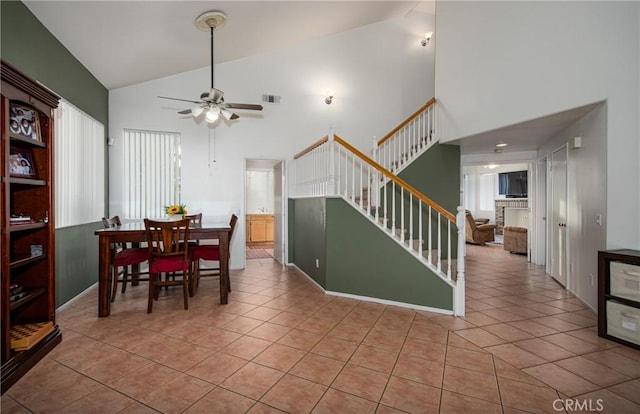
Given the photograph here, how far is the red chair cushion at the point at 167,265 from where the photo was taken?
3.42 metres

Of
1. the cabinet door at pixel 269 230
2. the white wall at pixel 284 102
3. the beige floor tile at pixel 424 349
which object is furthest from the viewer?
the cabinet door at pixel 269 230

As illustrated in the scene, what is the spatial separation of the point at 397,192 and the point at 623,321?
3.14 metres

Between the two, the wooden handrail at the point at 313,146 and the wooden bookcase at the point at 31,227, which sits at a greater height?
the wooden handrail at the point at 313,146

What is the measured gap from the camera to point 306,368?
2.27 meters

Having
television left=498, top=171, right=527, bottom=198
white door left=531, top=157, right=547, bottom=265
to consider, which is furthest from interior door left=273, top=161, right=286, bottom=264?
television left=498, top=171, right=527, bottom=198

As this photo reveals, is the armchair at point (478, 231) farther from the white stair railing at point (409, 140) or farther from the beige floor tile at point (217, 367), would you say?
the beige floor tile at point (217, 367)

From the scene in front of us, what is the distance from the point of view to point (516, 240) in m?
7.30

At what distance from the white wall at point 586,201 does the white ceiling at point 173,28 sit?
3857 mm

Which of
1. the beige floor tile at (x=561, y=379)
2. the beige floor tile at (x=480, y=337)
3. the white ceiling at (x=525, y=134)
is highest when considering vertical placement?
the white ceiling at (x=525, y=134)

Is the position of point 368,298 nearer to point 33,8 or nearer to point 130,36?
point 130,36

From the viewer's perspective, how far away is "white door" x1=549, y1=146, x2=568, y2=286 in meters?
4.37

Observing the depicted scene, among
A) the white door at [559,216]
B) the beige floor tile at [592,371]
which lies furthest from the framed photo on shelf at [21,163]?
the white door at [559,216]

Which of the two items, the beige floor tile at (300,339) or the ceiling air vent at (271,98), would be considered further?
the ceiling air vent at (271,98)

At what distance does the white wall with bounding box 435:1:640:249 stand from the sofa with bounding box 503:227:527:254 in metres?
4.07
